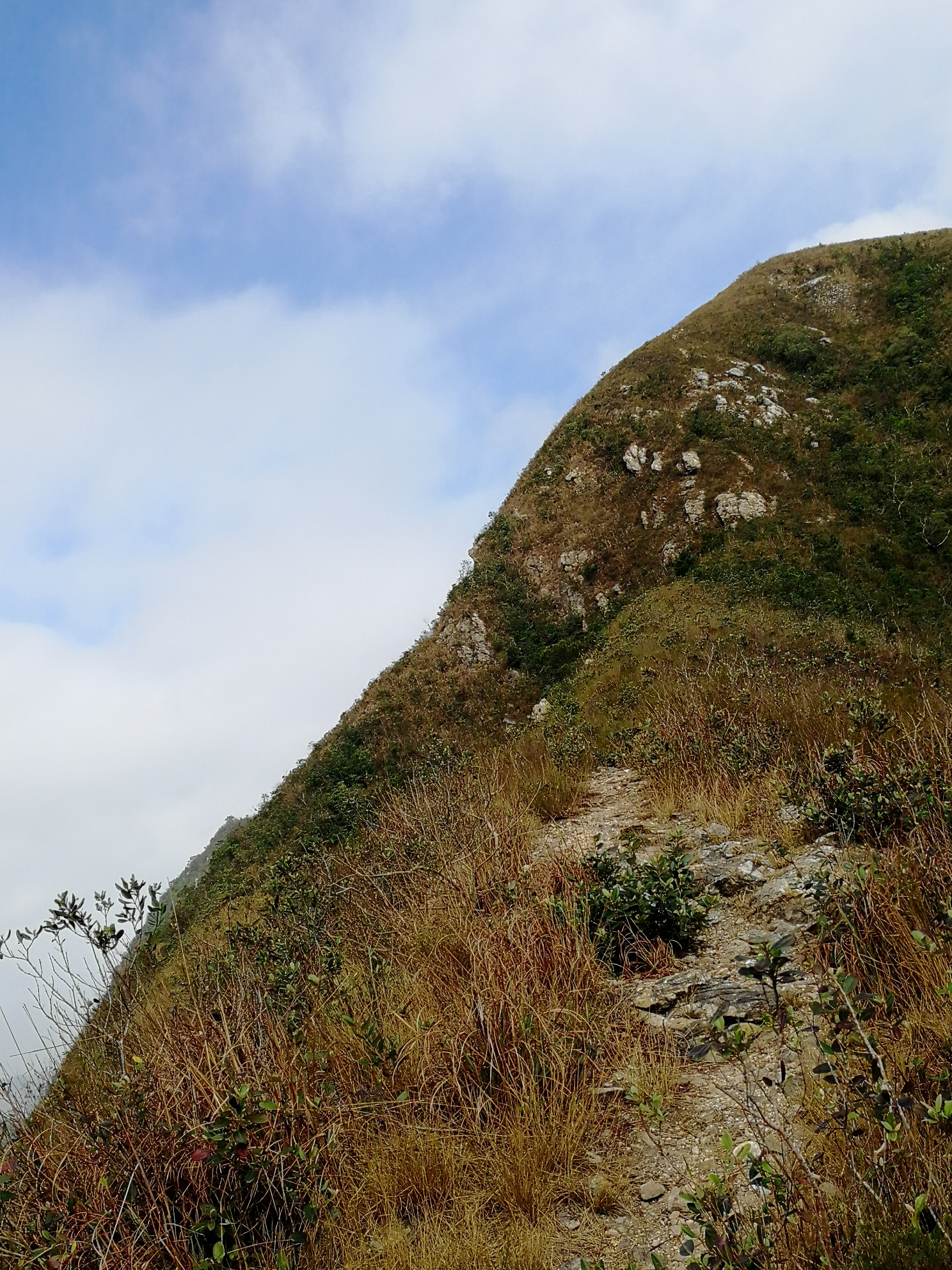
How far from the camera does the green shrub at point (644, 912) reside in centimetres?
455

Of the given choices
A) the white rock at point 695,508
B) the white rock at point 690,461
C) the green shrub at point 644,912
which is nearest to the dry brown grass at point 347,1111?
the green shrub at point 644,912

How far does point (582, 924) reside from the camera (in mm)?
4320

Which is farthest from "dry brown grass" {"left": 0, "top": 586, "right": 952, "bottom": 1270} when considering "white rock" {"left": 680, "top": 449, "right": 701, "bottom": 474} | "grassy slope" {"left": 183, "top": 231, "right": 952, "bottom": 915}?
"white rock" {"left": 680, "top": 449, "right": 701, "bottom": 474}

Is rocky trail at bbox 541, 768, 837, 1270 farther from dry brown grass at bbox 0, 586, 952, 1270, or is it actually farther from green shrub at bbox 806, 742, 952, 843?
green shrub at bbox 806, 742, 952, 843

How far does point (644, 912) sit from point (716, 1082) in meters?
1.35

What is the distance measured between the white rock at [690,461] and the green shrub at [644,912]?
1291 inches

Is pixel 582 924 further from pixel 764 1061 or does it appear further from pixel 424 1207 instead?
pixel 424 1207

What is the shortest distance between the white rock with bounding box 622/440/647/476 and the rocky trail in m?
33.9

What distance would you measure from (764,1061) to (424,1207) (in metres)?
1.59

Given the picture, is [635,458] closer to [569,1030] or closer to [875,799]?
[875,799]

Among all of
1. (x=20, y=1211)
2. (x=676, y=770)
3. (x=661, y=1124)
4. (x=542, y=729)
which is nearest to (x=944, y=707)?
(x=676, y=770)

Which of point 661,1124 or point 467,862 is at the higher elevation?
point 467,862

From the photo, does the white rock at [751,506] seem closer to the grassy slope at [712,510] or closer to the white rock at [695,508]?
the grassy slope at [712,510]

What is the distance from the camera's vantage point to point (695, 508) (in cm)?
3347
